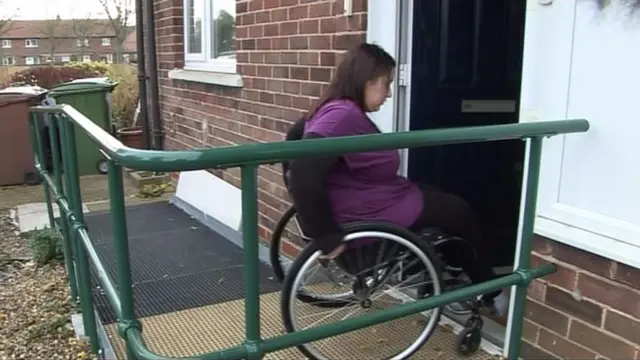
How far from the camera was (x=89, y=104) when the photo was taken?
25.6 ft

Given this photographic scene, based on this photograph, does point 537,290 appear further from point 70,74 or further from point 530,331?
point 70,74

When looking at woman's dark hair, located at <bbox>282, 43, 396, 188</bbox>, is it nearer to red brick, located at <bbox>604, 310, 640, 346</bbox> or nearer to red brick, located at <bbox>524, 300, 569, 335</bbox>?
red brick, located at <bbox>524, 300, 569, 335</bbox>

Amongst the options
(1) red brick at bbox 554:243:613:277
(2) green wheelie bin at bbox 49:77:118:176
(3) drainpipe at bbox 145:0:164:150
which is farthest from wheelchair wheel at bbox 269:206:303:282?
(2) green wheelie bin at bbox 49:77:118:176

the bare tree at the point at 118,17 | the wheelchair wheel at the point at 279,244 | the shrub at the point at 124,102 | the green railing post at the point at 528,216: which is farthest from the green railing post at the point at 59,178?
the bare tree at the point at 118,17

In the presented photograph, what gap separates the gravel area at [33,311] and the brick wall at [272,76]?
1364mm

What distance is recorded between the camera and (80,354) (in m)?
3.03

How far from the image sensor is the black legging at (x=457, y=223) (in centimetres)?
229

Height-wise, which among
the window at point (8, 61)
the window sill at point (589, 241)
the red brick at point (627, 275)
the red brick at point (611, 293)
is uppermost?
the window at point (8, 61)

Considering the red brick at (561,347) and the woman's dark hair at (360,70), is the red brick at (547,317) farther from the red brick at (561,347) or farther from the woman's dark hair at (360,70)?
the woman's dark hair at (360,70)

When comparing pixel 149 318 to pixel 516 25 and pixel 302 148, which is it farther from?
pixel 516 25

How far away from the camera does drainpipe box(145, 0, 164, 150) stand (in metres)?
6.77

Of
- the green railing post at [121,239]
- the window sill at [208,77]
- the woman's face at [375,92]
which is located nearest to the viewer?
the green railing post at [121,239]

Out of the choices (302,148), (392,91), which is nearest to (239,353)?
(302,148)

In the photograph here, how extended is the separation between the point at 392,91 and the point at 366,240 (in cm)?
108
